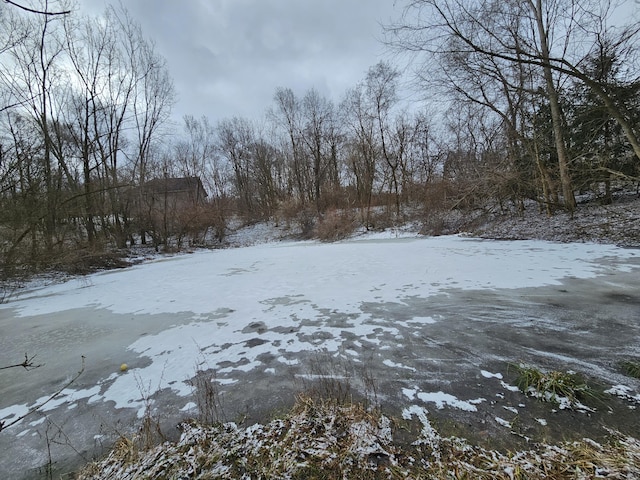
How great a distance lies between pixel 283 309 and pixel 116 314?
372 cm

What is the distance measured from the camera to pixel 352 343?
366 cm

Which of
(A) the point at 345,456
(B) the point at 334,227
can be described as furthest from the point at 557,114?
(A) the point at 345,456

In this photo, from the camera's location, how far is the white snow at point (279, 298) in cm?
331

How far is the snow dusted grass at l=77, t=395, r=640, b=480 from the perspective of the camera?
1639 millimetres

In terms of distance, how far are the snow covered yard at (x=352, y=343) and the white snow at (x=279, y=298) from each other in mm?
31

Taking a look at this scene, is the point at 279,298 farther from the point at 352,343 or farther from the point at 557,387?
the point at 557,387

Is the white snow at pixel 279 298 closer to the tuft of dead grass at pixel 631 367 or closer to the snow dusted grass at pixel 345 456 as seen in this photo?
the snow dusted grass at pixel 345 456

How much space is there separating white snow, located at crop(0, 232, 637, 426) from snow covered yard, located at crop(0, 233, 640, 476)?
0.03 meters

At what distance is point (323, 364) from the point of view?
3.19m

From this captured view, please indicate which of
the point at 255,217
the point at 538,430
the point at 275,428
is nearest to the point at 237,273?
the point at 275,428

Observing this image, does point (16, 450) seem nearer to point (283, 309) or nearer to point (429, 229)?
point (283, 309)

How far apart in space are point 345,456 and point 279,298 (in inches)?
173

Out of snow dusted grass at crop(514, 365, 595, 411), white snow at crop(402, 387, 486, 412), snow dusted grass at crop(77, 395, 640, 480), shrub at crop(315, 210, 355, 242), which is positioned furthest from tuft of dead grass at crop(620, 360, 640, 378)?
shrub at crop(315, 210, 355, 242)

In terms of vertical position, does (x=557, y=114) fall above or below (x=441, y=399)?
above
